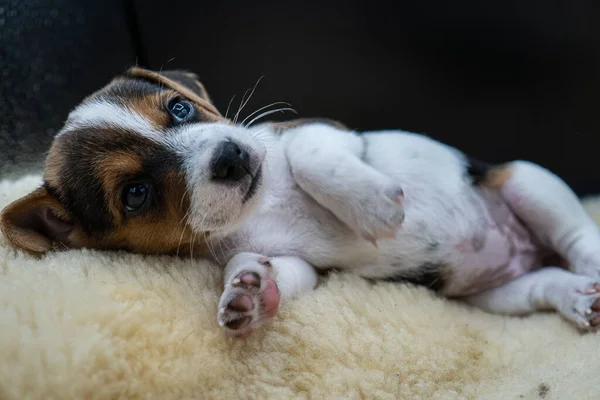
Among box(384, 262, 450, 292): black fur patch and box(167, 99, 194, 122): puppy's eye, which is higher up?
box(167, 99, 194, 122): puppy's eye

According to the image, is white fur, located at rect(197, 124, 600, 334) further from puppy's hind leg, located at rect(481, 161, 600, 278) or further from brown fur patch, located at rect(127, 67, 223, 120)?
brown fur patch, located at rect(127, 67, 223, 120)

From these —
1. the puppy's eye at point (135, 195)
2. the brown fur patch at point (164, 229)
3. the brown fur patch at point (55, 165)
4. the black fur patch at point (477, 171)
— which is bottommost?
the black fur patch at point (477, 171)

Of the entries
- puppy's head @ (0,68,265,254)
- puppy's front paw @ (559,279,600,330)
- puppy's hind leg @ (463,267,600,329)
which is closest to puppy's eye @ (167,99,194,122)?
puppy's head @ (0,68,265,254)

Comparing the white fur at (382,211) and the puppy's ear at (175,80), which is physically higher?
the puppy's ear at (175,80)

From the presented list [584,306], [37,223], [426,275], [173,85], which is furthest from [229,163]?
[584,306]

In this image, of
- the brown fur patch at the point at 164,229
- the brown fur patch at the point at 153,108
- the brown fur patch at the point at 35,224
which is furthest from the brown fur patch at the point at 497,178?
the brown fur patch at the point at 35,224

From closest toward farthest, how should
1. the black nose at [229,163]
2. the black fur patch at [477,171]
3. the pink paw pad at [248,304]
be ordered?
1. the pink paw pad at [248,304]
2. the black nose at [229,163]
3. the black fur patch at [477,171]

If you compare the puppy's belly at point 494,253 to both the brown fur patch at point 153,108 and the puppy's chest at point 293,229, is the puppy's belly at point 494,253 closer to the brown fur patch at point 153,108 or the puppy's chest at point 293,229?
the puppy's chest at point 293,229

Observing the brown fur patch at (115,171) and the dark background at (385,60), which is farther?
the dark background at (385,60)
